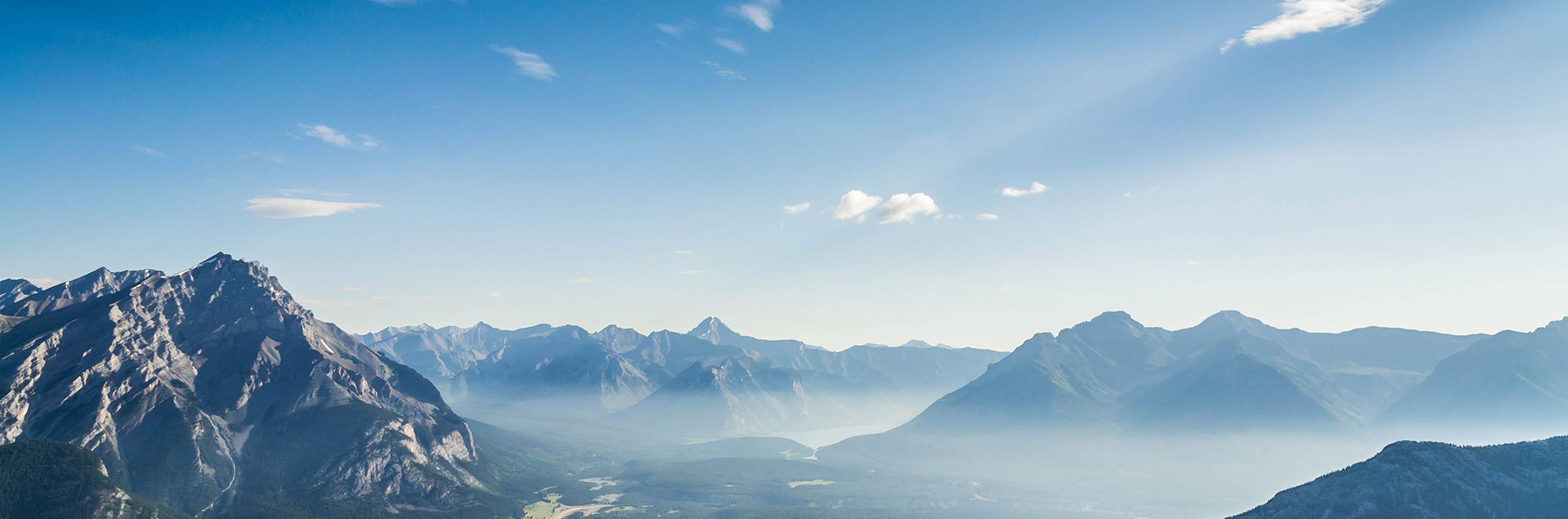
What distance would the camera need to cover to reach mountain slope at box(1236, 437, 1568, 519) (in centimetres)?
17888

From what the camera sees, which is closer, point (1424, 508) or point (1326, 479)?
point (1424, 508)

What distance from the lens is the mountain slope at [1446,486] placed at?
179 m

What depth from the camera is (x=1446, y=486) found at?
601ft

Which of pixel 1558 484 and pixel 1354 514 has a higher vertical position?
pixel 1558 484

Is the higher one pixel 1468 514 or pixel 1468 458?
pixel 1468 458

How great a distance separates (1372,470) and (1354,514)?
600 inches

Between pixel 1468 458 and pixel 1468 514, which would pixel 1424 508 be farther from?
pixel 1468 458

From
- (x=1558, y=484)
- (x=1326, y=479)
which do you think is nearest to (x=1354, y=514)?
(x=1326, y=479)

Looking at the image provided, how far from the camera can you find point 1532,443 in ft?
629

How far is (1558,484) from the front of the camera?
7062 inches

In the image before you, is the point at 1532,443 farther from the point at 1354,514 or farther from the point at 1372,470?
the point at 1354,514

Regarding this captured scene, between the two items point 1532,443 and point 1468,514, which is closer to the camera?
point 1468,514

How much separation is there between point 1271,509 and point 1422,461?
1520 inches

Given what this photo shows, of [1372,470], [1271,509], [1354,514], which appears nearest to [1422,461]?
[1372,470]
